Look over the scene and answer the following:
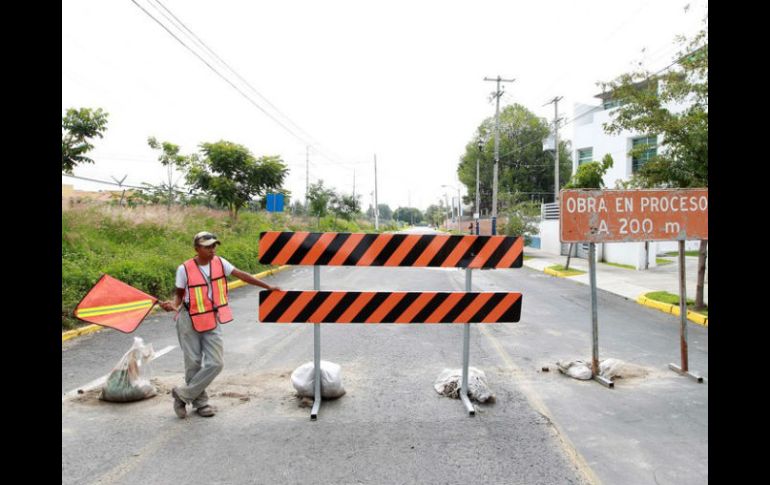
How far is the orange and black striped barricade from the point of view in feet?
15.5

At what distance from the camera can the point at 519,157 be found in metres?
64.8

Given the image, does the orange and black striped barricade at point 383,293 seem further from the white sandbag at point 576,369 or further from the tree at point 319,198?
the tree at point 319,198

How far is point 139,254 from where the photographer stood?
12.9 m

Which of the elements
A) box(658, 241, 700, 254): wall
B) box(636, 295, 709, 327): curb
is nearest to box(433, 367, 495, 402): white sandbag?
box(636, 295, 709, 327): curb

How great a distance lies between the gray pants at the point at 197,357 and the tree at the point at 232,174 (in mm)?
19630

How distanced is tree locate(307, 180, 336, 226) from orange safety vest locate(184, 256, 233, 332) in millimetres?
30951

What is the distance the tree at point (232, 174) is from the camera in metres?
23.4

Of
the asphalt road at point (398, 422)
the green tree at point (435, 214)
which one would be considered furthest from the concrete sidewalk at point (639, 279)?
the green tree at point (435, 214)

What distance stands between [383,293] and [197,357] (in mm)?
1838

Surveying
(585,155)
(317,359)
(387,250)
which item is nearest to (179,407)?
(317,359)

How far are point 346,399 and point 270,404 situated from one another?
29.6 inches

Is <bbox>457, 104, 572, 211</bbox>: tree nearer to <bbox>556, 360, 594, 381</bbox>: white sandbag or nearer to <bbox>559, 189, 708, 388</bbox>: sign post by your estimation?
<bbox>559, 189, 708, 388</bbox>: sign post

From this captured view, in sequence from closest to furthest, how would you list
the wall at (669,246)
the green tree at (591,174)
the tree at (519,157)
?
the green tree at (591,174) → the wall at (669,246) → the tree at (519,157)

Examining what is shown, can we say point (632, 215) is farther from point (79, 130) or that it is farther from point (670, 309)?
point (79, 130)
